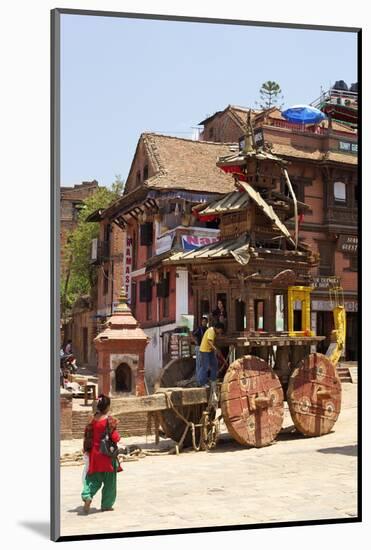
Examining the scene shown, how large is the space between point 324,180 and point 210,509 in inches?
192

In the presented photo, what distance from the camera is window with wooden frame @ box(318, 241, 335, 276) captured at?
9.52 metres

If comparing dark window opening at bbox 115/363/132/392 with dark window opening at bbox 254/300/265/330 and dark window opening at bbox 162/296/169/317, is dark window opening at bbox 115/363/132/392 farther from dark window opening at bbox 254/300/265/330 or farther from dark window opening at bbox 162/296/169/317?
dark window opening at bbox 254/300/265/330

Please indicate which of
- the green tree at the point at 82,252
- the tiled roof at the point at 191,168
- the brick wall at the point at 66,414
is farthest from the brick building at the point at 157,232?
the brick wall at the point at 66,414

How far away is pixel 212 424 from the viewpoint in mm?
9188

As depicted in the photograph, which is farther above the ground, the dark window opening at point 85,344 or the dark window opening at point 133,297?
the dark window opening at point 133,297

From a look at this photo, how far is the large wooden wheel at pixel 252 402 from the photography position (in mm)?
8898

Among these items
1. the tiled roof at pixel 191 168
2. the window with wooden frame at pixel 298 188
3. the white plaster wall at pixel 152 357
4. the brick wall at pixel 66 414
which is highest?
the tiled roof at pixel 191 168

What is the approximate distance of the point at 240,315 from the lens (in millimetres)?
9852

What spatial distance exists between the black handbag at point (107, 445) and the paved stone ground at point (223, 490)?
1.28 ft

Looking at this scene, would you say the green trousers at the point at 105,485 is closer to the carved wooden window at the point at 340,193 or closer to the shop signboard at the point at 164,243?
the carved wooden window at the point at 340,193

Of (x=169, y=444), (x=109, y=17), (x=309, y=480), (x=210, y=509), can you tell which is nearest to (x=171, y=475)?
(x=210, y=509)

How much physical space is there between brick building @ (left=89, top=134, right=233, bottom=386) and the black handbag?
223 cm

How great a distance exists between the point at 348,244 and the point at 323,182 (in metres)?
2.01

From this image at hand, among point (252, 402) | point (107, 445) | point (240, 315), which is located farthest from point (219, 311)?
point (107, 445)
